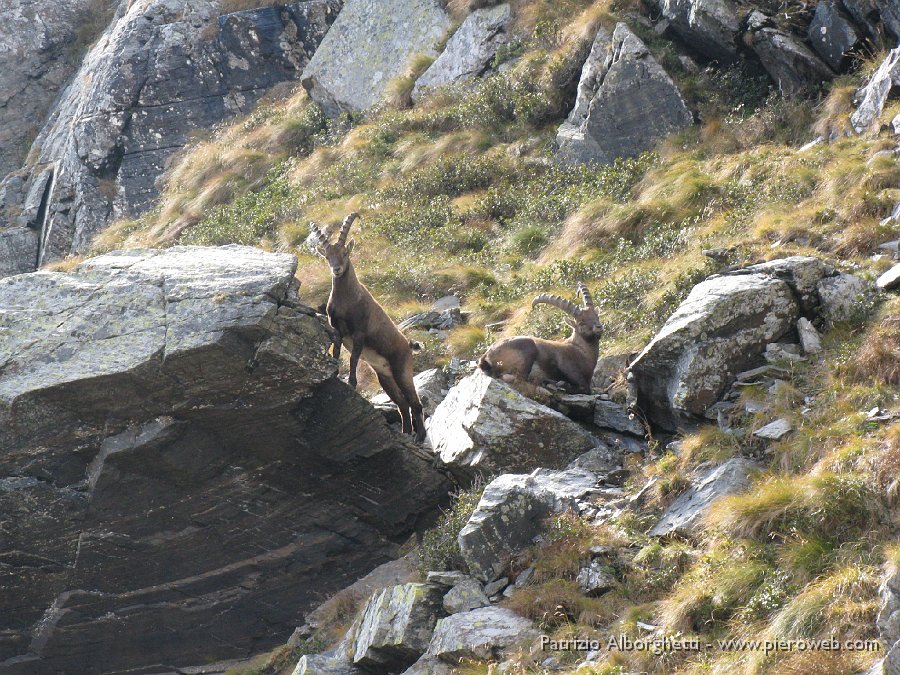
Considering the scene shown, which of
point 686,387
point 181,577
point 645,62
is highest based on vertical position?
point 645,62

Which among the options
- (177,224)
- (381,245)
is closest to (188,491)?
(381,245)

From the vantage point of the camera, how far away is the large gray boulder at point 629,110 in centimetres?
2000

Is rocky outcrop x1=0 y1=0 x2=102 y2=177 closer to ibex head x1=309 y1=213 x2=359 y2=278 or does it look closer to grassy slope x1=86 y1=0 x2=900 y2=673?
grassy slope x1=86 y1=0 x2=900 y2=673

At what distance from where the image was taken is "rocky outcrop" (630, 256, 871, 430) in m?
11.1

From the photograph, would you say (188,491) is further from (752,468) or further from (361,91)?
(361,91)

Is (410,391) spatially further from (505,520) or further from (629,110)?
(629,110)

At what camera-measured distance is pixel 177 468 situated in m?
10.4

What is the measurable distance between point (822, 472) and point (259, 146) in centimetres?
2215

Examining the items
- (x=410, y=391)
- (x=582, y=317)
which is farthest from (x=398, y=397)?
(x=582, y=317)

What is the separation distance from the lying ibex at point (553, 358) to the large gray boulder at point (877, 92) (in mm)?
6641

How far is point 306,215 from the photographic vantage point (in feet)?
76.2

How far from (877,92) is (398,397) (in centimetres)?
993

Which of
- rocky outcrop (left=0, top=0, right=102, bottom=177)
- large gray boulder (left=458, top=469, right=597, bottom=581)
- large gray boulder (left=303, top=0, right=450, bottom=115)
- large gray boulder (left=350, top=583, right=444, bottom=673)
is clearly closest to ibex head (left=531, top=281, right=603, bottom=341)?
large gray boulder (left=458, top=469, right=597, bottom=581)

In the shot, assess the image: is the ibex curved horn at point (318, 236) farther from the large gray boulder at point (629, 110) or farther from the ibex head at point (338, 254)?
the large gray boulder at point (629, 110)
